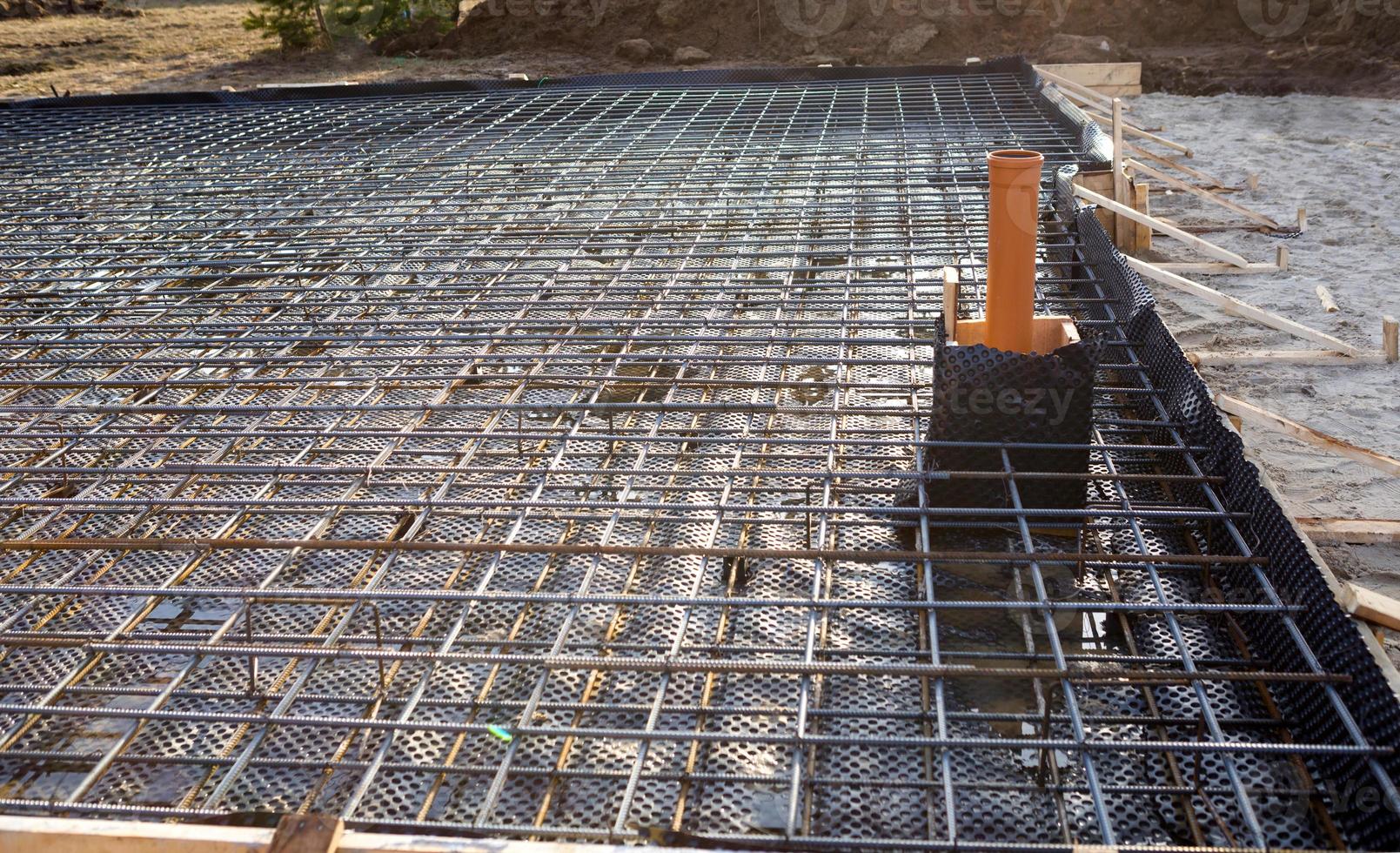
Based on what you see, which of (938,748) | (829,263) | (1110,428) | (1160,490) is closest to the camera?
(938,748)

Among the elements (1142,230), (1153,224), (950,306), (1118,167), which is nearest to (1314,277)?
(1142,230)

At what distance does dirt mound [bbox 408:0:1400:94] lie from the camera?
1206cm

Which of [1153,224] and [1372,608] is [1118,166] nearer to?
[1153,224]

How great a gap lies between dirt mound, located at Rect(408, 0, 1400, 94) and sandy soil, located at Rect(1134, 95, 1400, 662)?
1.52 m

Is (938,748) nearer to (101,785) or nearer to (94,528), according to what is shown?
(101,785)

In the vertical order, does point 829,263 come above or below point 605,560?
above

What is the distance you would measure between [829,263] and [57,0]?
856 inches

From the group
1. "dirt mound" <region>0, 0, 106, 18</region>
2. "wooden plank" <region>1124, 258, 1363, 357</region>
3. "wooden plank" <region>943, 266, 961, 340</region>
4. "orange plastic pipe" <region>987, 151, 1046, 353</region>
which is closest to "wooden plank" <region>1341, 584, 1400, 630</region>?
"orange plastic pipe" <region>987, 151, 1046, 353</region>

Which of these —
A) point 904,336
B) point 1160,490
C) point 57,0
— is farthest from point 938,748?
point 57,0

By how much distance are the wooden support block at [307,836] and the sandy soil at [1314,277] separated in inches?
121

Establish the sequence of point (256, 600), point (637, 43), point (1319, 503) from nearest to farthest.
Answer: point (256, 600) < point (1319, 503) < point (637, 43)

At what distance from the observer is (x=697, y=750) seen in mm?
2344

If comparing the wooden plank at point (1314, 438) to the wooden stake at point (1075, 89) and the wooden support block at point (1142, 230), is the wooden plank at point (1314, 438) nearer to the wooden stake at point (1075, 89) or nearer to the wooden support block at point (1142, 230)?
the wooden support block at point (1142, 230)

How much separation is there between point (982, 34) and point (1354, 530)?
11544 millimetres
